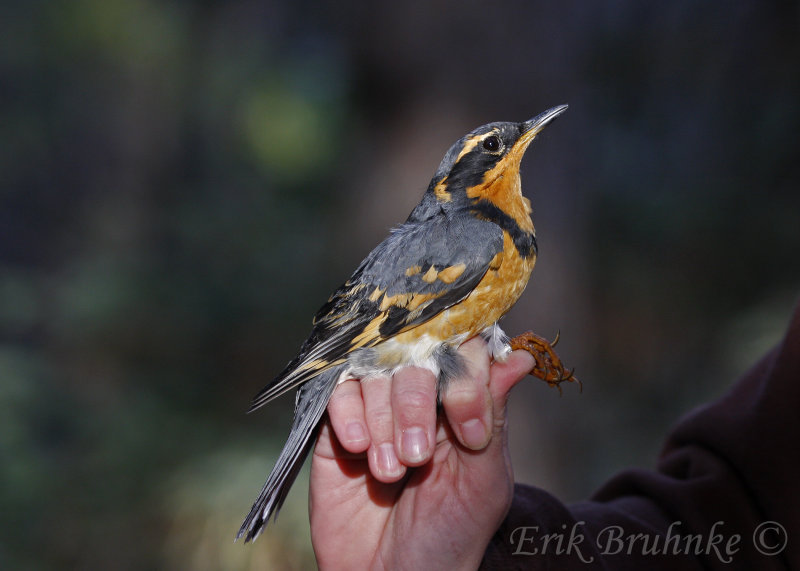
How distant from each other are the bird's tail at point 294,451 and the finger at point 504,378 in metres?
0.52

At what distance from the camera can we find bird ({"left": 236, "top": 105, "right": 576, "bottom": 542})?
7.14 ft

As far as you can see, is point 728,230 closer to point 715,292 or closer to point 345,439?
point 715,292

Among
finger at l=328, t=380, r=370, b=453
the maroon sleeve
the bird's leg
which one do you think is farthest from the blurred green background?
finger at l=328, t=380, r=370, b=453

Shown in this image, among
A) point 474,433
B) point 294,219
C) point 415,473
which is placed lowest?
point 294,219

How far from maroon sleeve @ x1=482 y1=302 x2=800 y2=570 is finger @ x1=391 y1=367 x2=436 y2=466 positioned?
570 millimetres

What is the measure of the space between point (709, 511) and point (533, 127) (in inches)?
61.6

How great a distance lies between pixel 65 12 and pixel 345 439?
8664 mm

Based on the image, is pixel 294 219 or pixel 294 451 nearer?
pixel 294 451

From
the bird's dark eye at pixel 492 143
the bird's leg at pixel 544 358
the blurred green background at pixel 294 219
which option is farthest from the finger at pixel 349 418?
the blurred green background at pixel 294 219

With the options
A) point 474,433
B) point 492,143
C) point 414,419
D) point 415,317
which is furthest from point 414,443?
point 492,143

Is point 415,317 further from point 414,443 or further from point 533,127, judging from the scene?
point 533,127

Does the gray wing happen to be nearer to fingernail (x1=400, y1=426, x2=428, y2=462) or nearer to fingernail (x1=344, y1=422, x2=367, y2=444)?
fingernail (x1=344, y1=422, x2=367, y2=444)

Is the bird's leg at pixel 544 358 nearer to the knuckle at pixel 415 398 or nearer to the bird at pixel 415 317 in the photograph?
the bird at pixel 415 317

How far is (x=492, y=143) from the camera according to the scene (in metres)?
2.49
